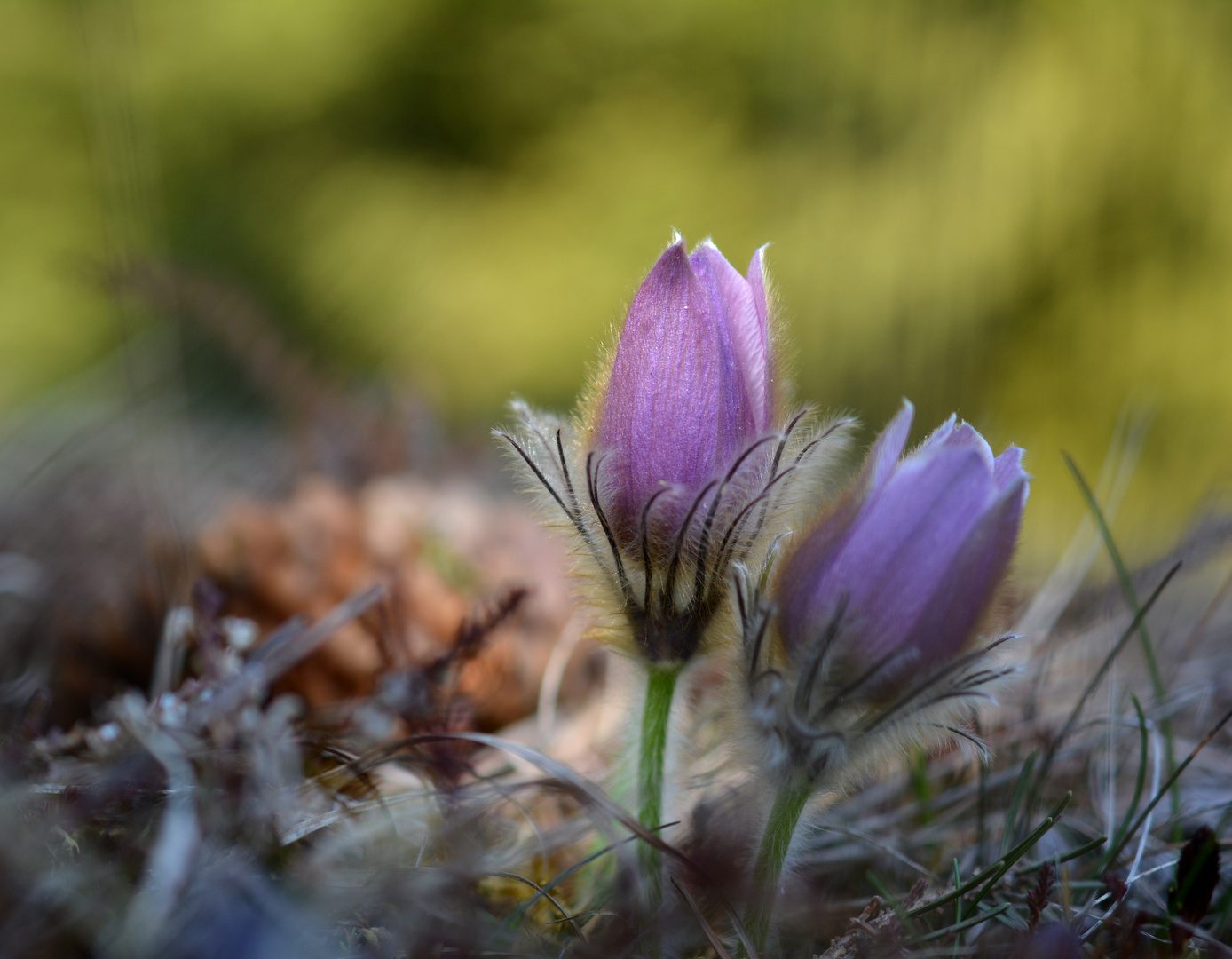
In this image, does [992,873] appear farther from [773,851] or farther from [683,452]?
[683,452]

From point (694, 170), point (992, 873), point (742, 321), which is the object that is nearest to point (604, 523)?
point (742, 321)

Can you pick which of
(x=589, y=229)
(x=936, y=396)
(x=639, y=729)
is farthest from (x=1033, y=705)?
(x=589, y=229)

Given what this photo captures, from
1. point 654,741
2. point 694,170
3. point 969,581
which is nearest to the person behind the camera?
point 969,581

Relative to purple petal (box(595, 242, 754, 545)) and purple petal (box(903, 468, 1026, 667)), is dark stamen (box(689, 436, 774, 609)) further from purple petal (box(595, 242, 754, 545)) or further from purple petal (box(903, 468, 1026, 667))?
purple petal (box(903, 468, 1026, 667))

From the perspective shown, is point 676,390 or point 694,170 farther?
point 694,170

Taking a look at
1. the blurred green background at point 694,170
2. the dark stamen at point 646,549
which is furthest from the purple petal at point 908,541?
the blurred green background at point 694,170
